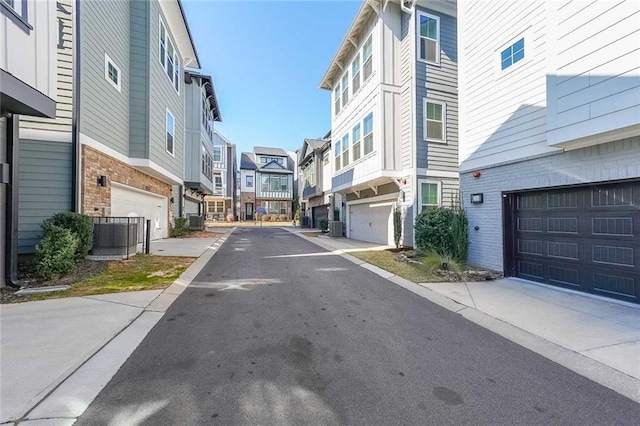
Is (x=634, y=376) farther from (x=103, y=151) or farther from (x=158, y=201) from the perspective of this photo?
(x=158, y=201)

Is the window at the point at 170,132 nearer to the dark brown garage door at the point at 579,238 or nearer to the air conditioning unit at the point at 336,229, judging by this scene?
the air conditioning unit at the point at 336,229

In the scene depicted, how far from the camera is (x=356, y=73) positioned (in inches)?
543

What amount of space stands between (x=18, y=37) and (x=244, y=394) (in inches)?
258

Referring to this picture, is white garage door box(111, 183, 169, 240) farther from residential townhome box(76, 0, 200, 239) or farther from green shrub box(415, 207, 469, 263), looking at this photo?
green shrub box(415, 207, 469, 263)

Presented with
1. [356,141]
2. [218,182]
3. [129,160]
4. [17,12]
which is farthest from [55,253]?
[218,182]

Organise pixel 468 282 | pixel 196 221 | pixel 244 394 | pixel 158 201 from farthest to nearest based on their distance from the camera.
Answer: pixel 196 221, pixel 158 201, pixel 468 282, pixel 244 394

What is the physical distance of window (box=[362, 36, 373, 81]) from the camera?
12.2 meters

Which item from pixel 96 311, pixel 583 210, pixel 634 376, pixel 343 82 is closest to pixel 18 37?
pixel 96 311

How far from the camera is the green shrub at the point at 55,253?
5.70 metres

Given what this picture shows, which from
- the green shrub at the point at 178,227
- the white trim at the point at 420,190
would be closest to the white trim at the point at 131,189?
the green shrub at the point at 178,227

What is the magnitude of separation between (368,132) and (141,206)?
952cm

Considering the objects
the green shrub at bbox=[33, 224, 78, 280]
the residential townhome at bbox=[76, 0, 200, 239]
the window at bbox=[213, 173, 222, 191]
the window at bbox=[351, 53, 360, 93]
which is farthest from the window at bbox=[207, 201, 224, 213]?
the green shrub at bbox=[33, 224, 78, 280]

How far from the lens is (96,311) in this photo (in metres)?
4.31

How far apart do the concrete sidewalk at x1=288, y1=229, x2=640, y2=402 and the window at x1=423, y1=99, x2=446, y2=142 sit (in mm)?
6295
